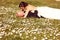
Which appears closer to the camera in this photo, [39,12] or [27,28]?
[27,28]

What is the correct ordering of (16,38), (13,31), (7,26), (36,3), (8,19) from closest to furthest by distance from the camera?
(16,38) → (13,31) → (7,26) → (8,19) → (36,3)

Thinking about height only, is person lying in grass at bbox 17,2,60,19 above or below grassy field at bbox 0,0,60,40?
above

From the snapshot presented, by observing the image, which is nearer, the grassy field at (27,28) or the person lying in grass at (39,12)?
the grassy field at (27,28)

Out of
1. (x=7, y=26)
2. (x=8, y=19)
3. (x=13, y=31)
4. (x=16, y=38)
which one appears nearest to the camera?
(x=16, y=38)

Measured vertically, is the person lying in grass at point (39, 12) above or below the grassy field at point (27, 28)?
above

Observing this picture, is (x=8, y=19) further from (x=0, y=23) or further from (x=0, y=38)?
(x=0, y=38)

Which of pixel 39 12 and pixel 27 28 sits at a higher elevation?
pixel 39 12

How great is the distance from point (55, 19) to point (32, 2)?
7661 millimetres

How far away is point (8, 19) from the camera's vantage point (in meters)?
17.6

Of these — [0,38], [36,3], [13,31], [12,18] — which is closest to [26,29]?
[13,31]

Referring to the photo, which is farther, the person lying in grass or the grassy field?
the person lying in grass

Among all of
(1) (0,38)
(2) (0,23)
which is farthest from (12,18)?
(1) (0,38)

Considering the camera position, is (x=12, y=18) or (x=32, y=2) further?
(x=32, y=2)

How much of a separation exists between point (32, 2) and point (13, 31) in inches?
424
